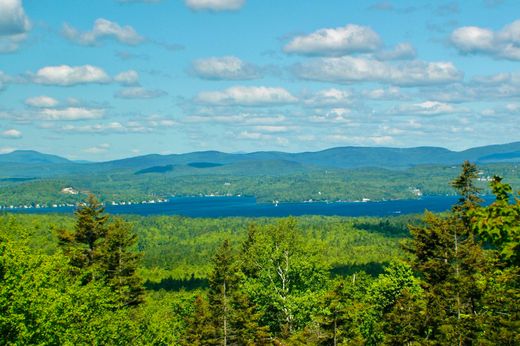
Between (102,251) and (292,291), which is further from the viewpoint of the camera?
(102,251)

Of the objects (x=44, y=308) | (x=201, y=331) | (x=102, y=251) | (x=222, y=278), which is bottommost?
(x=201, y=331)

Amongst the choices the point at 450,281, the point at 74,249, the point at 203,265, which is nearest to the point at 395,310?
the point at 450,281

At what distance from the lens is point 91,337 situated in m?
32.9

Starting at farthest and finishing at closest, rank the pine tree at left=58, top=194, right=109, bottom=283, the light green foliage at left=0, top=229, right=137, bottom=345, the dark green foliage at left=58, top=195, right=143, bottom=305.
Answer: the pine tree at left=58, top=194, right=109, bottom=283 < the dark green foliage at left=58, top=195, right=143, bottom=305 < the light green foliage at left=0, top=229, right=137, bottom=345

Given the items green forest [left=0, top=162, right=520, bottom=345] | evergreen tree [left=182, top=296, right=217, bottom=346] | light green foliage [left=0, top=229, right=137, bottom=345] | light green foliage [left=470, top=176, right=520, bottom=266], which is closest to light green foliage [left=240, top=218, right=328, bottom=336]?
green forest [left=0, top=162, right=520, bottom=345]

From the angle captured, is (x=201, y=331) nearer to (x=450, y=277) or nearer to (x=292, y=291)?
(x=292, y=291)

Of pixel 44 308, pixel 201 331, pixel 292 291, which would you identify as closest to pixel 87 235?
pixel 201 331

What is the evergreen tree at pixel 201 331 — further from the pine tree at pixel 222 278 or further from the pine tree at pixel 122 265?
the pine tree at pixel 122 265

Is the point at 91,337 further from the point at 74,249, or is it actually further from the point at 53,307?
the point at 74,249

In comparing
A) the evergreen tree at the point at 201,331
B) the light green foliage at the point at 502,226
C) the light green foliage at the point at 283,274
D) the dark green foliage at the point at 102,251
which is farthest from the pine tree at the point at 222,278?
the light green foliage at the point at 502,226

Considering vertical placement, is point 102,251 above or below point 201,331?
above

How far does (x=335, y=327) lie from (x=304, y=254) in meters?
19.1

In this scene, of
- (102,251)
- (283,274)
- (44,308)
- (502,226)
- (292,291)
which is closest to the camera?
(502,226)

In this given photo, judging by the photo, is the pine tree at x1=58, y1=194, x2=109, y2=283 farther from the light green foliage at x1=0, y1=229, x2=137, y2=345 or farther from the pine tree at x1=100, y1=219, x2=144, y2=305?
the light green foliage at x1=0, y1=229, x2=137, y2=345
